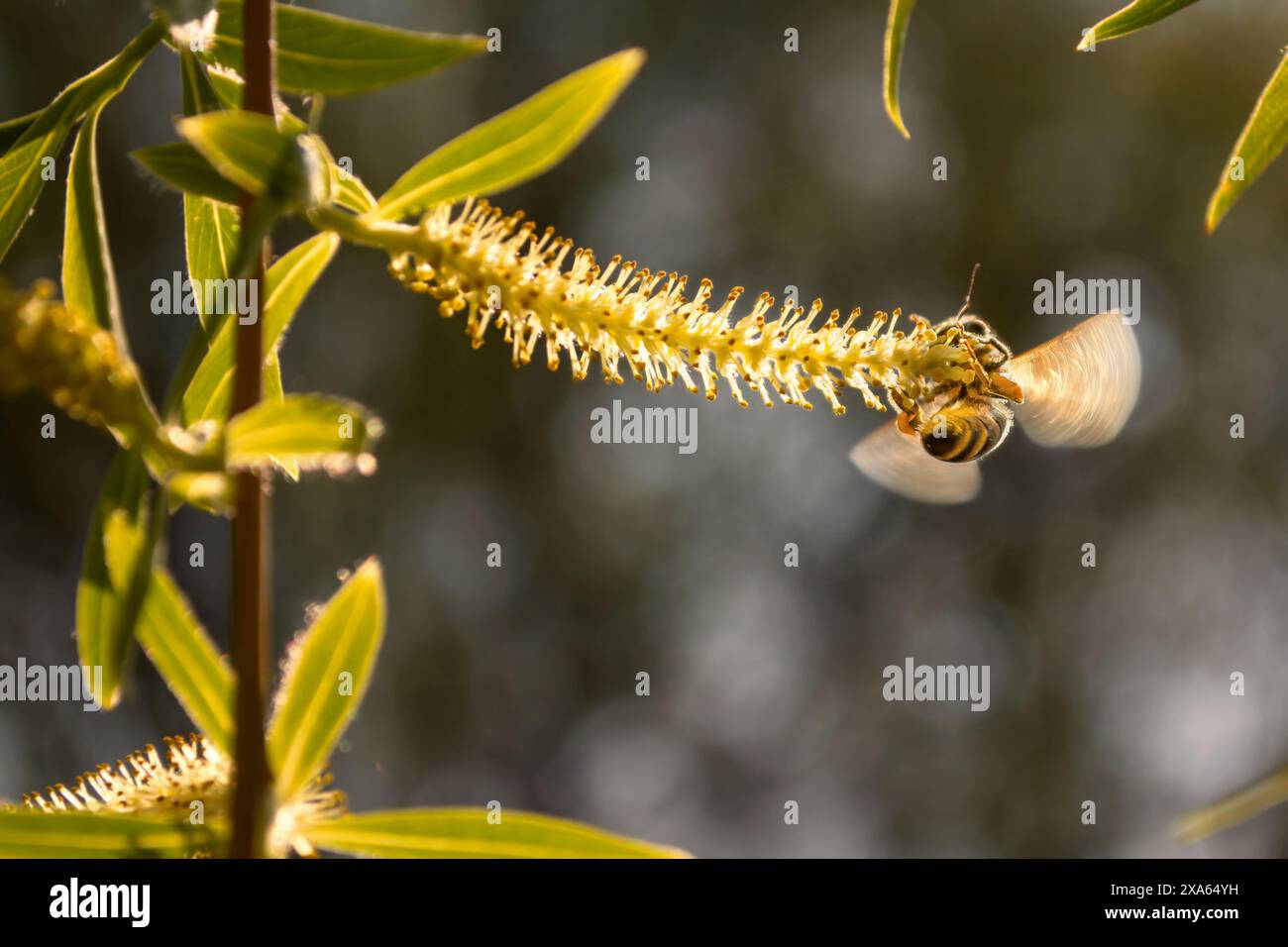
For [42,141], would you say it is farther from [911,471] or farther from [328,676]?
[911,471]

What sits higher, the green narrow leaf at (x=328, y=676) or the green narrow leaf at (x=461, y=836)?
the green narrow leaf at (x=328, y=676)

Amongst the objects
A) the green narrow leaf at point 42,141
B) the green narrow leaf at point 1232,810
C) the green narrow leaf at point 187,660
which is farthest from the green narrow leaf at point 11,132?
the green narrow leaf at point 1232,810

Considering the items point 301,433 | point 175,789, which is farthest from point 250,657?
point 175,789

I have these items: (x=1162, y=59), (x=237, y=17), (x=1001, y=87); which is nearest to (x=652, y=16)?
(x=1001, y=87)

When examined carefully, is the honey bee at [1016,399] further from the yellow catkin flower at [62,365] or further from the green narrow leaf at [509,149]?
the yellow catkin flower at [62,365]
